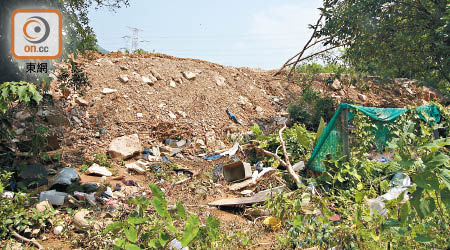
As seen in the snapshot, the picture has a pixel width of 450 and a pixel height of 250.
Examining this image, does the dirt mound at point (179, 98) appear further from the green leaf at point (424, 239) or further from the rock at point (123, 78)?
the green leaf at point (424, 239)

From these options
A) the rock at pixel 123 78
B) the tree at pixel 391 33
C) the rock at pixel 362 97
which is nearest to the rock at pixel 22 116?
the rock at pixel 123 78

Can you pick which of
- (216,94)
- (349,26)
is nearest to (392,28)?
(349,26)

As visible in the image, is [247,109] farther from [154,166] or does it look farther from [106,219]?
[106,219]

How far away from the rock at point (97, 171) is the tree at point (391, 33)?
4.94m

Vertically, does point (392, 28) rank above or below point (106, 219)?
above

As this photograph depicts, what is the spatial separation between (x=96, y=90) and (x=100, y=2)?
6.53ft

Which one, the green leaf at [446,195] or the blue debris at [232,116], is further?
the blue debris at [232,116]

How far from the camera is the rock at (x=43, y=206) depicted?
2.86 m

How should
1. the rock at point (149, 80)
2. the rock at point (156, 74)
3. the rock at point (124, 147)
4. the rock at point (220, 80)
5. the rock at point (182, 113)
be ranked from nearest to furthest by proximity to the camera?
1. the rock at point (124, 147)
2. the rock at point (182, 113)
3. the rock at point (149, 80)
4. the rock at point (156, 74)
5. the rock at point (220, 80)

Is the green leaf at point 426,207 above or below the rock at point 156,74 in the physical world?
below

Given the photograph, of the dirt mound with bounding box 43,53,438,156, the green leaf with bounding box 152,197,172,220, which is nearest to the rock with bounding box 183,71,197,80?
the dirt mound with bounding box 43,53,438,156

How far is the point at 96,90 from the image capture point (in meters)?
6.25

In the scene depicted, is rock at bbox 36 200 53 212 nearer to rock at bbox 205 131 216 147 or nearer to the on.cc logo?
the on.cc logo

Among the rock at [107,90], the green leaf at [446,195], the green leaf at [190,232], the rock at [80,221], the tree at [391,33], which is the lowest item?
the rock at [80,221]
